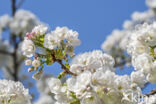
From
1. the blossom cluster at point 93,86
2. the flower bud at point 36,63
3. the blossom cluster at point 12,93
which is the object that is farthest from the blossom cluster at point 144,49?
the blossom cluster at point 12,93

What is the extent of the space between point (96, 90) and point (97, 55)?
17.2 inches

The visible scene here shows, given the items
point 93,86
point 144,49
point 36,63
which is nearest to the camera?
point 93,86

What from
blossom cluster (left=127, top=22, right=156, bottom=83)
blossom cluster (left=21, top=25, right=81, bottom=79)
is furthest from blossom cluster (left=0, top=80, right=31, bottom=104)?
blossom cluster (left=127, top=22, right=156, bottom=83)

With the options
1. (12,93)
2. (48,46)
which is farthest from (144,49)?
(12,93)

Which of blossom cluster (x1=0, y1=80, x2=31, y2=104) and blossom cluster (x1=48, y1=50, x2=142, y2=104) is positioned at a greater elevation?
blossom cluster (x1=0, y1=80, x2=31, y2=104)

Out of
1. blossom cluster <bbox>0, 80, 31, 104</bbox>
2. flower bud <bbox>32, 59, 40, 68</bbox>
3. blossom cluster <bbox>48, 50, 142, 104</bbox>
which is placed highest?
flower bud <bbox>32, 59, 40, 68</bbox>

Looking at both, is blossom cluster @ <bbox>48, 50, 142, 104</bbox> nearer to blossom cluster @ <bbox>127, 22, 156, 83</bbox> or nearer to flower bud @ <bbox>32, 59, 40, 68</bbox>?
flower bud @ <bbox>32, 59, 40, 68</bbox>

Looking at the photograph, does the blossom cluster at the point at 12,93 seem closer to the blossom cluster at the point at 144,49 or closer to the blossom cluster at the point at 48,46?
the blossom cluster at the point at 48,46

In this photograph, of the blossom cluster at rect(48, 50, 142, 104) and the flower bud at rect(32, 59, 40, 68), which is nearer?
the blossom cluster at rect(48, 50, 142, 104)

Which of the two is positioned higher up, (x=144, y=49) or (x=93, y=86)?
(x=144, y=49)

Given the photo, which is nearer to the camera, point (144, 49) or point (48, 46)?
point (48, 46)

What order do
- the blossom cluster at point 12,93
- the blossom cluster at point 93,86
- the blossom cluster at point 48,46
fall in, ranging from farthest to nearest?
the blossom cluster at point 48,46 → the blossom cluster at point 12,93 → the blossom cluster at point 93,86

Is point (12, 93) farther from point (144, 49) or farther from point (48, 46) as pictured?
point (144, 49)

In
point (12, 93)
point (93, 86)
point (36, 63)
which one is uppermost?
point (36, 63)
